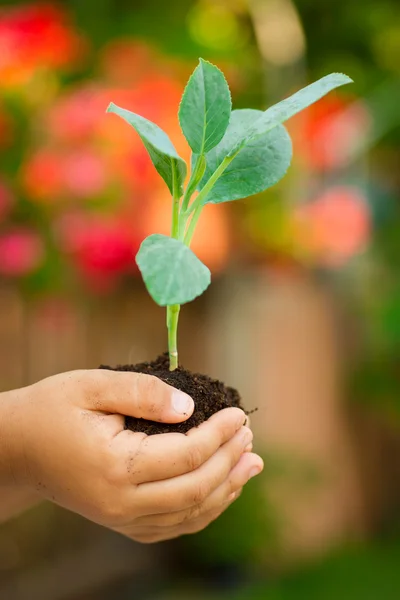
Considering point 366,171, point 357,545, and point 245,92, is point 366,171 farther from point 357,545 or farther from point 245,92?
point 357,545

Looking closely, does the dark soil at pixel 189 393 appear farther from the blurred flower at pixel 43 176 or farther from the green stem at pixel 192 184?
the blurred flower at pixel 43 176

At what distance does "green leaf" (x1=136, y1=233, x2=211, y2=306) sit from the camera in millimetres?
437

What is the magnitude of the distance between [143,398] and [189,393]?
5cm

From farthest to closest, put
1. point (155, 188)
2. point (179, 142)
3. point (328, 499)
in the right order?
1. point (328, 499)
2. point (179, 142)
3. point (155, 188)

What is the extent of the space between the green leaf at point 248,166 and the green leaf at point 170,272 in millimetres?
115

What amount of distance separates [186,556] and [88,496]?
164 centimetres

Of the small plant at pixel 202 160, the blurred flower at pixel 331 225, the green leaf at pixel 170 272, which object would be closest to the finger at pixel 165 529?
the small plant at pixel 202 160

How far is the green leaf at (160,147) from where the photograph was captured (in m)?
0.49

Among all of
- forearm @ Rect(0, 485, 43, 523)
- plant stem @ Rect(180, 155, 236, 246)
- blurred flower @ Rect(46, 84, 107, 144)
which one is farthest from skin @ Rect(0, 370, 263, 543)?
forearm @ Rect(0, 485, 43, 523)

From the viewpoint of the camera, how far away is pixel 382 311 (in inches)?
79.1

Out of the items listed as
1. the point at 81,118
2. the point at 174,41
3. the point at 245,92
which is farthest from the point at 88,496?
the point at 245,92

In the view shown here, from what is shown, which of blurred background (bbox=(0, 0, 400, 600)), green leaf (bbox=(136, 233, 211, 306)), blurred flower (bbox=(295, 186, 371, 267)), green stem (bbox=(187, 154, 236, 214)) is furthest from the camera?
blurred flower (bbox=(295, 186, 371, 267))

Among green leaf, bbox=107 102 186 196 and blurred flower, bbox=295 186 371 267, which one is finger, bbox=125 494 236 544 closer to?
green leaf, bbox=107 102 186 196

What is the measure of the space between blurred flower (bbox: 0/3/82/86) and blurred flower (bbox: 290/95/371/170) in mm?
813
